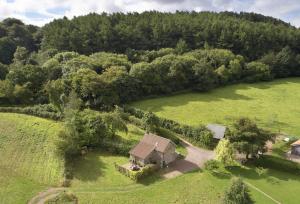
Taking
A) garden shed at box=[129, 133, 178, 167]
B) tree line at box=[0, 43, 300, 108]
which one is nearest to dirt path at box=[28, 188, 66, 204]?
garden shed at box=[129, 133, 178, 167]

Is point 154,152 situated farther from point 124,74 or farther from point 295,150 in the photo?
point 124,74

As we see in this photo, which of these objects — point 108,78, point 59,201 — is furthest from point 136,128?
point 59,201

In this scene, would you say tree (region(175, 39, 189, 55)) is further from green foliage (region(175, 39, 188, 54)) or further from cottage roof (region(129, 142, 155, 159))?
cottage roof (region(129, 142, 155, 159))

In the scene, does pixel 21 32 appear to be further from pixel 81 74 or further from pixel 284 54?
pixel 284 54

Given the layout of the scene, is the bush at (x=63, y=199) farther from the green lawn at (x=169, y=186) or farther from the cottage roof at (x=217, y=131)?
the cottage roof at (x=217, y=131)

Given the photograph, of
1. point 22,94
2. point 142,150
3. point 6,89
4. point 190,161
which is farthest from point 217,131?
point 6,89
